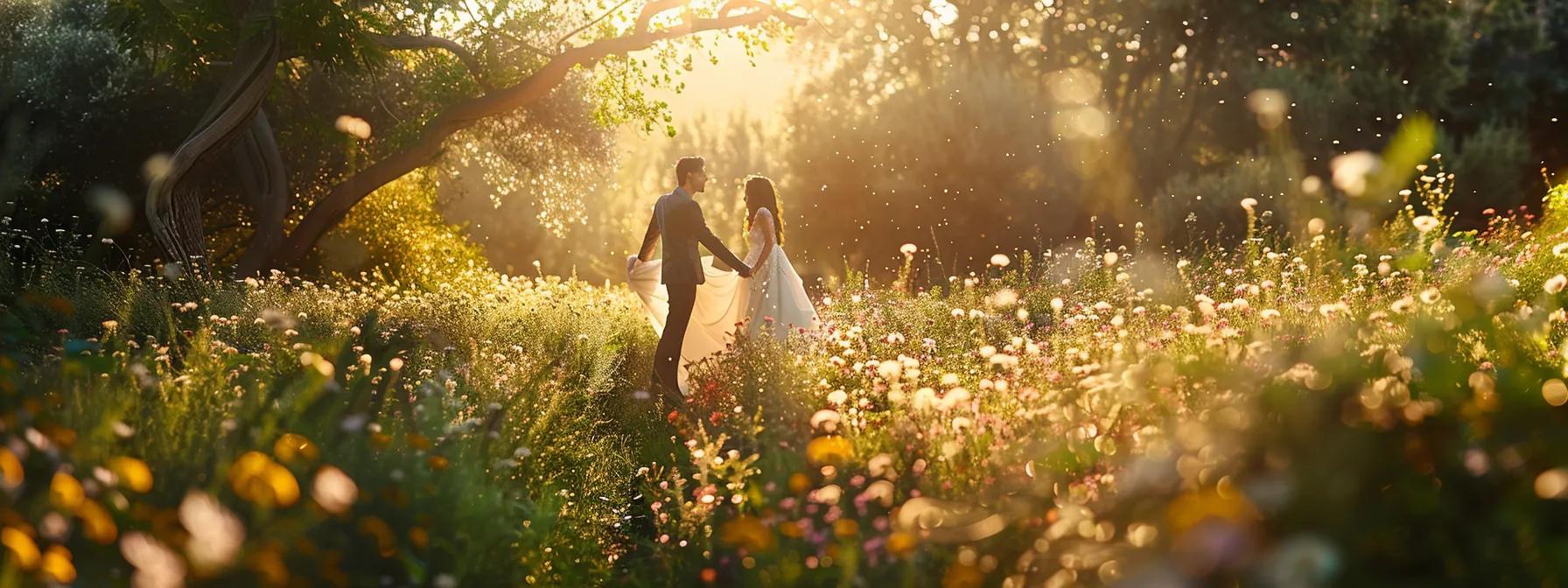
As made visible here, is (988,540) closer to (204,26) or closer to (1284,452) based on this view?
(1284,452)

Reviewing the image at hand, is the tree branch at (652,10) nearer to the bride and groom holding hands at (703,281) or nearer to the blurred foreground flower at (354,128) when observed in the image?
the blurred foreground flower at (354,128)

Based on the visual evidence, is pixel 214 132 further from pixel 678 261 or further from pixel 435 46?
pixel 678 261

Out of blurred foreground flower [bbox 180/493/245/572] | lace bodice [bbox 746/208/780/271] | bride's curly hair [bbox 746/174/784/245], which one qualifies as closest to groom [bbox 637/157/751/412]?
lace bodice [bbox 746/208/780/271]

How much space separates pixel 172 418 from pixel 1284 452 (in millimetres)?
3318

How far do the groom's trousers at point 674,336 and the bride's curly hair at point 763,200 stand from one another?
93cm

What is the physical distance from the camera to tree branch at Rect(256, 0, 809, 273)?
558 inches

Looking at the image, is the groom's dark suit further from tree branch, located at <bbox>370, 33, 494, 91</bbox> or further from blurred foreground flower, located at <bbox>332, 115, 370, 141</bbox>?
blurred foreground flower, located at <bbox>332, 115, 370, 141</bbox>

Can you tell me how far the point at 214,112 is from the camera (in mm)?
11844

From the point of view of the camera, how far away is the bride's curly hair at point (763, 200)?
9.66 m

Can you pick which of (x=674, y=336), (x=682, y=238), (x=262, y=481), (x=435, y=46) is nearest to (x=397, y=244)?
(x=435, y=46)

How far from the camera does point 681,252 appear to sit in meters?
8.88

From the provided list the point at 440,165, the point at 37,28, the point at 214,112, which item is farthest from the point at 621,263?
the point at 214,112

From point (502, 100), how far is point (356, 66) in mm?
3613

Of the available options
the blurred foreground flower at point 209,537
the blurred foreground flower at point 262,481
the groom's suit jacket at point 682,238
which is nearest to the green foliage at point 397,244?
the groom's suit jacket at point 682,238
